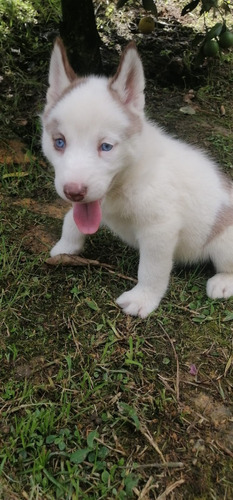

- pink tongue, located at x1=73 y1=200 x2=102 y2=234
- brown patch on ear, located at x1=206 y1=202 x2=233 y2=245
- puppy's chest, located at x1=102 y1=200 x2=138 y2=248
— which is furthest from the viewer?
brown patch on ear, located at x1=206 y1=202 x2=233 y2=245

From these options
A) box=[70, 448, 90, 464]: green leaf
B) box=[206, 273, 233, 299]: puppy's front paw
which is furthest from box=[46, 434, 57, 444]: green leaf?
box=[206, 273, 233, 299]: puppy's front paw

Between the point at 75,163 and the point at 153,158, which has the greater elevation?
the point at 75,163

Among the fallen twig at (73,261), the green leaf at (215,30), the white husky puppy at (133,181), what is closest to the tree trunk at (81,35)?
the green leaf at (215,30)

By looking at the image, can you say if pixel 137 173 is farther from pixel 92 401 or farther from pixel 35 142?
pixel 35 142

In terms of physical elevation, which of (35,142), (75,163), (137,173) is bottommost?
(35,142)

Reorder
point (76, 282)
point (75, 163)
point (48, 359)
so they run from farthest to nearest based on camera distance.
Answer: point (76, 282)
point (48, 359)
point (75, 163)

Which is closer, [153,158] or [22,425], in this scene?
[22,425]

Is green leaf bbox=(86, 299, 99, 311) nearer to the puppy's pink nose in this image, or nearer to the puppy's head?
the puppy's head

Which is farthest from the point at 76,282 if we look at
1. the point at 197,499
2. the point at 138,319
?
the point at 197,499
